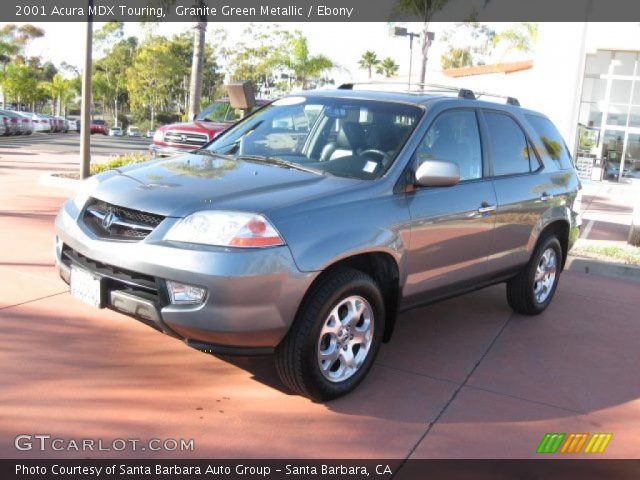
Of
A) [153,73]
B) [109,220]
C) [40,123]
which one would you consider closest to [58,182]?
[109,220]

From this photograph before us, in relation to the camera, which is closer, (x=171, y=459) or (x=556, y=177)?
(x=171, y=459)

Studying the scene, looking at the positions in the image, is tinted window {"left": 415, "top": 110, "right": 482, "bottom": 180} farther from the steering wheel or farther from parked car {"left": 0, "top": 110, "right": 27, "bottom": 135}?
parked car {"left": 0, "top": 110, "right": 27, "bottom": 135}

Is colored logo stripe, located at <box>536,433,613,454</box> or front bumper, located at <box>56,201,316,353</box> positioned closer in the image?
front bumper, located at <box>56,201,316,353</box>

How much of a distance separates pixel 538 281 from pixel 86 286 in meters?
4.11

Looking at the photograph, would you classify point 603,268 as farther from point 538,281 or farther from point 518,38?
point 518,38

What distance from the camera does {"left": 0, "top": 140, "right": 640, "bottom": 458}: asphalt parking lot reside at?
12.0 ft

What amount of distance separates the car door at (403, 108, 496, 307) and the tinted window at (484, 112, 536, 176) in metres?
0.22

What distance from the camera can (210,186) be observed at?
4051mm

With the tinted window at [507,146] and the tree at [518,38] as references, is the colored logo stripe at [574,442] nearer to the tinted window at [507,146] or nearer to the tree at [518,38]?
the tinted window at [507,146]

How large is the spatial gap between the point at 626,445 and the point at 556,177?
2.86 meters

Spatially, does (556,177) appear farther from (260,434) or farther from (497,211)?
(260,434)

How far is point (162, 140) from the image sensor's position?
1350cm

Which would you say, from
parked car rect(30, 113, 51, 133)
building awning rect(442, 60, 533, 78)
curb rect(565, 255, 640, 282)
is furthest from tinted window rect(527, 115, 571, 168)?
parked car rect(30, 113, 51, 133)

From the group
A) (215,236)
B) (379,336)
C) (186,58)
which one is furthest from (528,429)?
(186,58)
